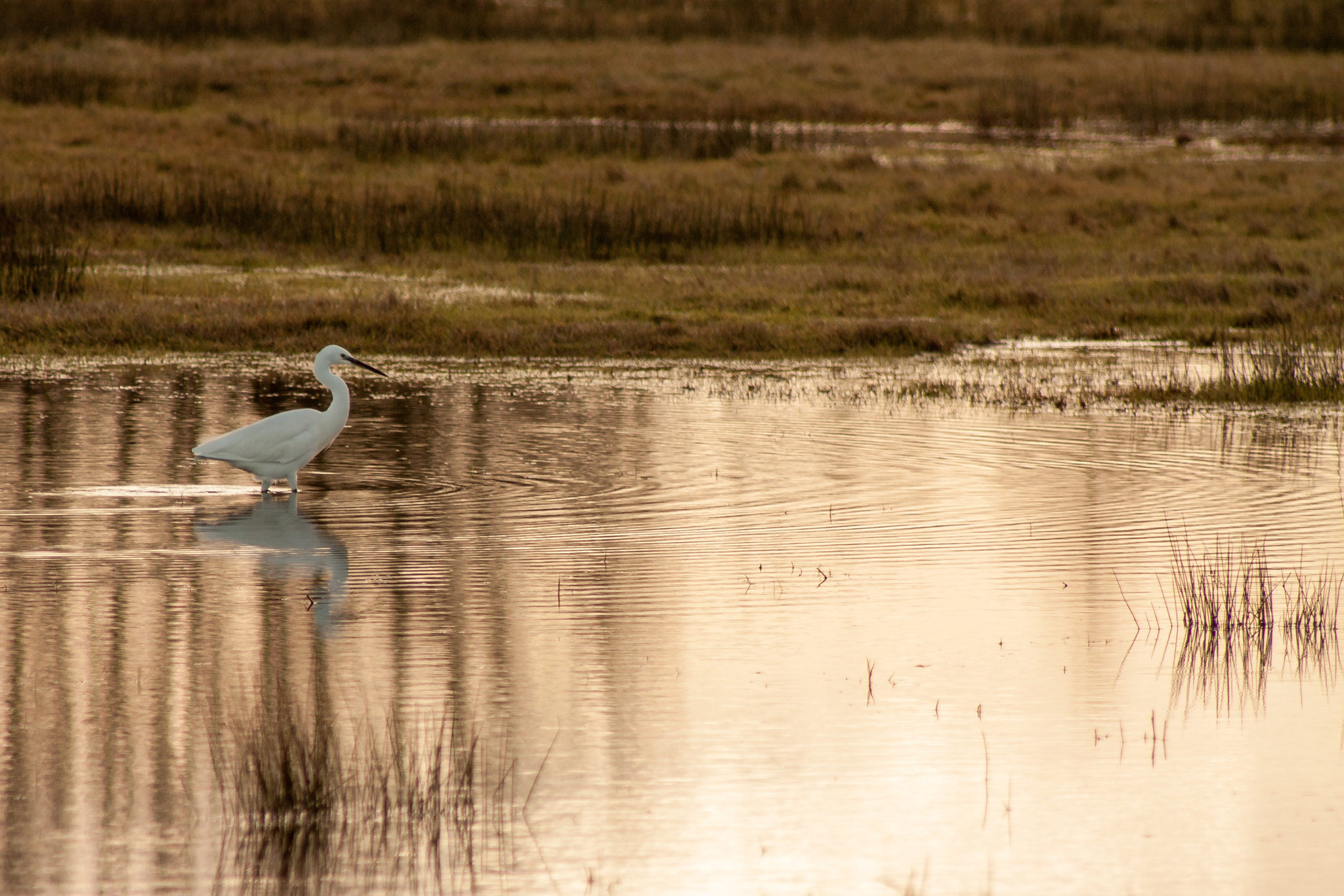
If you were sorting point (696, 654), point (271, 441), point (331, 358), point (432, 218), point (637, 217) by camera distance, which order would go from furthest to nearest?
point (637, 217) → point (432, 218) → point (331, 358) → point (271, 441) → point (696, 654)

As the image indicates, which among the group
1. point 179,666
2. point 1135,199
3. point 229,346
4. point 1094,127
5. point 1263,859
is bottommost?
point 1263,859

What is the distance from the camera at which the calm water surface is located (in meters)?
5.45

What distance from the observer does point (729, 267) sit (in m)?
23.1

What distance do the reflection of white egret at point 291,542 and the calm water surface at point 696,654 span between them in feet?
0.10

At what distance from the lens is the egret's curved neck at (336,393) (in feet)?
35.5

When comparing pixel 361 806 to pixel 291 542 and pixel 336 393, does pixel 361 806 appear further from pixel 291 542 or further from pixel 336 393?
pixel 336 393

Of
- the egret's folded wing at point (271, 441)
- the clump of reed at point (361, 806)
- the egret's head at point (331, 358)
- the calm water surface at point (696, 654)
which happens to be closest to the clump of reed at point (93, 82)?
the calm water surface at point (696, 654)

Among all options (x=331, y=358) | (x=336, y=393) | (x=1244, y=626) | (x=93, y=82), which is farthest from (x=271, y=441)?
(x=93, y=82)

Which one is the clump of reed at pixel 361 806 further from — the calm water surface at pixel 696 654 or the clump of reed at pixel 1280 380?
the clump of reed at pixel 1280 380

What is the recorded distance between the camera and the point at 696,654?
740cm

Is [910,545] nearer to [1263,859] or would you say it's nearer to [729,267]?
[1263,859]

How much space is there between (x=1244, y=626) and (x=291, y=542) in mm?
4745

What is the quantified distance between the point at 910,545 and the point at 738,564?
3.45ft

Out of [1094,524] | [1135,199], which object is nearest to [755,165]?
[1135,199]
